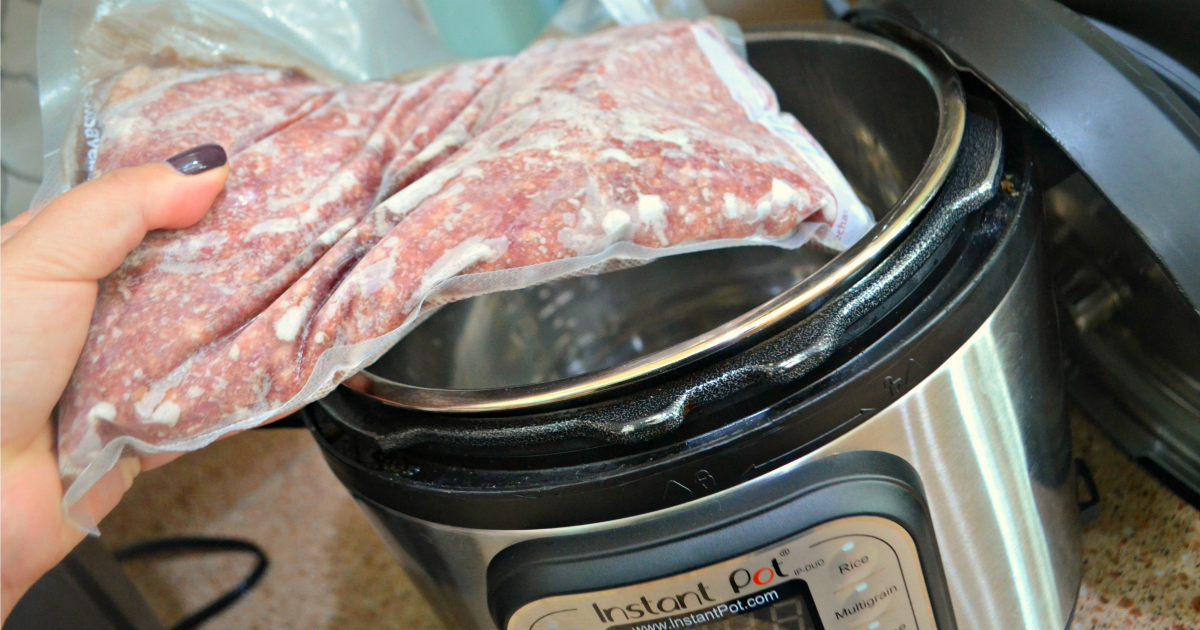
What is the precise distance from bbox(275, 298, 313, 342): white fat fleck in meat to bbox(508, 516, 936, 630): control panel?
202 millimetres

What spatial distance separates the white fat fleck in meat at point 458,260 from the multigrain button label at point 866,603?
0.91 ft

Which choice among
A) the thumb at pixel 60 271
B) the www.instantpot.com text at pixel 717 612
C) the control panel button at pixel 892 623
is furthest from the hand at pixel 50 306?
the control panel button at pixel 892 623

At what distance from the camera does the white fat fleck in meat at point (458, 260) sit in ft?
1.42

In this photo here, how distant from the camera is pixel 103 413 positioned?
1.38 feet

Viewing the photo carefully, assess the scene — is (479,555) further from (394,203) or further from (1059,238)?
(1059,238)

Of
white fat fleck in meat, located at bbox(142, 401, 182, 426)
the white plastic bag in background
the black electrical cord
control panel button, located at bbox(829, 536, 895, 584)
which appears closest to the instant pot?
control panel button, located at bbox(829, 536, 895, 584)

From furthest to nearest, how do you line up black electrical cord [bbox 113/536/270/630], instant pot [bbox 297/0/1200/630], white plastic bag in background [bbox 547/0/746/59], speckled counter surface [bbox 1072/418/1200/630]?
black electrical cord [bbox 113/536/270/630] → white plastic bag in background [bbox 547/0/746/59] → speckled counter surface [bbox 1072/418/1200/630] → instant pot [bbox 297/0/1200/630]

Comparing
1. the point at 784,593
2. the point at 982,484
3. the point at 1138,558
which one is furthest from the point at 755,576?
the point at 1138,558

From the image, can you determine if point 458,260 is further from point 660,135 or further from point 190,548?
point 190,548

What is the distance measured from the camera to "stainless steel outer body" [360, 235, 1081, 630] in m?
0.44

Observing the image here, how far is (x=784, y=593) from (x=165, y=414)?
348 millimetres

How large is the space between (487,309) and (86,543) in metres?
0.40

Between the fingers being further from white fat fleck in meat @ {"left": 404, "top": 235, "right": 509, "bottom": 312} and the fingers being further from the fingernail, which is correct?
white fat fleck in meat @ {"left": 404, "top": 235, "right": 509, "bottom": 312}

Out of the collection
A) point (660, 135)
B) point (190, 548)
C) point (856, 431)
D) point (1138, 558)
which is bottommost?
point (190, 548)
